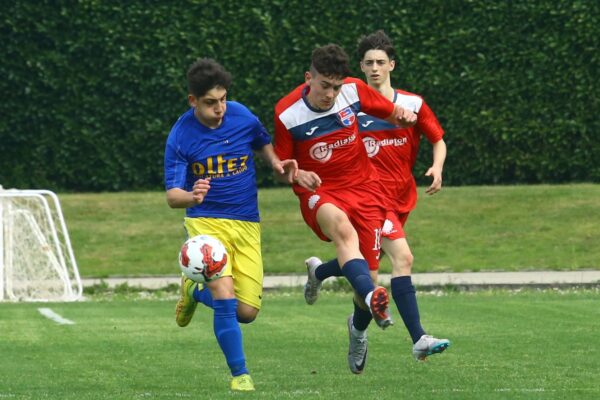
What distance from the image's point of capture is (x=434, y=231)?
19734 millimetres

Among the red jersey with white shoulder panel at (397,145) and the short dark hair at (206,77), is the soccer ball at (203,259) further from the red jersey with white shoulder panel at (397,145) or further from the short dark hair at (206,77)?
the red jersey with white shoulder panel at (397,145)

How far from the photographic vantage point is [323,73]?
30.4ft

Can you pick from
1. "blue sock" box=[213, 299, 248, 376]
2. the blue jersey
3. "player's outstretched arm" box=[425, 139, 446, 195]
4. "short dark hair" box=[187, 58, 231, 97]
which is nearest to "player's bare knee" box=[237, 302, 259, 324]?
"blue sock" box=[213, 299, 248, 376]

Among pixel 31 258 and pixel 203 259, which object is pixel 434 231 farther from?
pixel 203 259

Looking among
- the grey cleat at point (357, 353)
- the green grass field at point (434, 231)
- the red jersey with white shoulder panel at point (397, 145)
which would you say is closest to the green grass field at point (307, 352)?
the grey cleat at point (357, 353)

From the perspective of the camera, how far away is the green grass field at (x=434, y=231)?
18.6 meters

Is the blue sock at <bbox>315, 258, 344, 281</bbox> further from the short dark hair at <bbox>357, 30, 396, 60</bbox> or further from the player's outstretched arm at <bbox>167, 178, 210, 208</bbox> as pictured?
the player's outstretched arm at <bbox>167, 178, 210, 208</bbox>

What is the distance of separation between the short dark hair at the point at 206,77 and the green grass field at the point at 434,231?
378 inches

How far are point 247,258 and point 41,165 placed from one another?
1371 centimetres

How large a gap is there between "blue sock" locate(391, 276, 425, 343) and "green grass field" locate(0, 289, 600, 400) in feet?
1.07

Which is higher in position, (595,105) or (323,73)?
(323,73)

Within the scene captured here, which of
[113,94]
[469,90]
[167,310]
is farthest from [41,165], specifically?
[167,310]

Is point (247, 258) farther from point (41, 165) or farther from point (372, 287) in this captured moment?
point (41, 165)

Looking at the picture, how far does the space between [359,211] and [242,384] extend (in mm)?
1708
